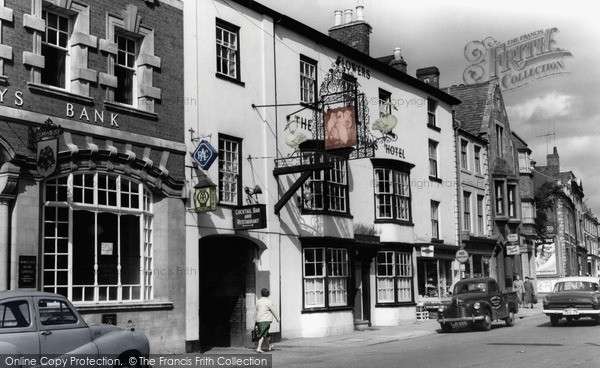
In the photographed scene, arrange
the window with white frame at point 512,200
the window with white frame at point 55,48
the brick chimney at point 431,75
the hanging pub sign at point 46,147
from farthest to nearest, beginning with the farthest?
1. the window with white frame at point 512,200
2. the brick chimney at point 431,75
3. the window with white frame at point 55,48
4. the hanging pub sign at point 46,147

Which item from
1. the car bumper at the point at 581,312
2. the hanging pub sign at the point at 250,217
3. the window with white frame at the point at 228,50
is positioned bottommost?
the car bumper at the point at 581,312

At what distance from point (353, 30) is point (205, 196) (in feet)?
48.1

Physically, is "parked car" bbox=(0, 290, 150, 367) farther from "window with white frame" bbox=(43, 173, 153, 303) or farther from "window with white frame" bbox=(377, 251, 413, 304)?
"window with white frame" bbox=(377, 251, 413, 304)

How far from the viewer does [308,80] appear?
24.2m

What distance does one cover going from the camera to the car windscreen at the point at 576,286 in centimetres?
2447

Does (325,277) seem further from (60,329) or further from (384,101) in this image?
(60,329)

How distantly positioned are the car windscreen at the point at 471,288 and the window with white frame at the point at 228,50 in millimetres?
10803

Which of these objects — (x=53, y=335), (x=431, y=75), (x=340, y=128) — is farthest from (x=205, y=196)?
(x=431, y=75)

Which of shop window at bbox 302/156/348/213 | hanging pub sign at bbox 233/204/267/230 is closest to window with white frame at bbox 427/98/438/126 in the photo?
shop window at bbox 302/156/348/213

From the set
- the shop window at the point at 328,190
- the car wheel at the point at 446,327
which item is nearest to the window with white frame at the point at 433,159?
the shop window at the point at 328,190

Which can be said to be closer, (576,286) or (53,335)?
(53,335)

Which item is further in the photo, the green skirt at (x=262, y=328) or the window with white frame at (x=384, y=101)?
the window with white frame at (x=384, y=101)

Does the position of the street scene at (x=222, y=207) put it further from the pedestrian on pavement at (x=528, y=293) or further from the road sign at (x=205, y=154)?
the pedestrian on pavement at (x=528, y=293)

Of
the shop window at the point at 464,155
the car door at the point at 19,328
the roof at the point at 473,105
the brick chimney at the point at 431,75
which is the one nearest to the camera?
the car door at the point at 19,328
